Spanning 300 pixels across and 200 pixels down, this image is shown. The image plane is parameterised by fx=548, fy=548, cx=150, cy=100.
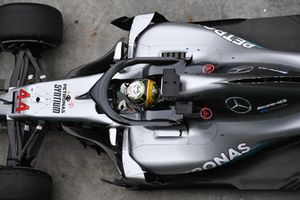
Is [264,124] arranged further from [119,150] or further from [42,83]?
[42,83]

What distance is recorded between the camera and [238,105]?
3.55 metres

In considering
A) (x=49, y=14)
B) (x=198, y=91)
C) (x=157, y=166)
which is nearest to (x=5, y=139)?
(x=49, y=14)

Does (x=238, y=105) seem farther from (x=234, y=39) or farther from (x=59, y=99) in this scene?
(x=59, y=99)

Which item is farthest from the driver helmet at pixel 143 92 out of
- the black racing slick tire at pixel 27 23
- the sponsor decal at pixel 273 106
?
the black racing slick tire at pixel 27 23

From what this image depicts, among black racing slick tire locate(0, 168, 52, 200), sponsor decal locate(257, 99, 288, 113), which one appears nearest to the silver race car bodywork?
sponsor decal locate(257, 99, 288, 113)

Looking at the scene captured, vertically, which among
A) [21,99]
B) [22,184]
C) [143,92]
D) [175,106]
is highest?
[143,92]

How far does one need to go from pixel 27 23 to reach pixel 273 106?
2.00m

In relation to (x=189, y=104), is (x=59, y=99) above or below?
below

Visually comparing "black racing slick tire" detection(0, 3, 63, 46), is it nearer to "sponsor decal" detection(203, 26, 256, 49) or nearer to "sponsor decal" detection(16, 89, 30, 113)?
"sponsor decal" detection(16, 89, 30, 113)

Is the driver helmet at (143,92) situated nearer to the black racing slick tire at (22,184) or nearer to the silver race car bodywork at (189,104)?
the silver race car bodywork at (189,104)

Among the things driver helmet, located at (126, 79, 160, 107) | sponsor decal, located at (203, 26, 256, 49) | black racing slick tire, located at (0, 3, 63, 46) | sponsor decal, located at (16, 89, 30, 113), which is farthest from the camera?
black racing slick tire, located at (0, 3, 63, 46)

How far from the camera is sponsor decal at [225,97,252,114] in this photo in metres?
3.52

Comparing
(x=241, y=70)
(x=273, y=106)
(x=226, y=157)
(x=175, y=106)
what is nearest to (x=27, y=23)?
(x=175, y=106)

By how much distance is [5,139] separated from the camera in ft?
15.0
